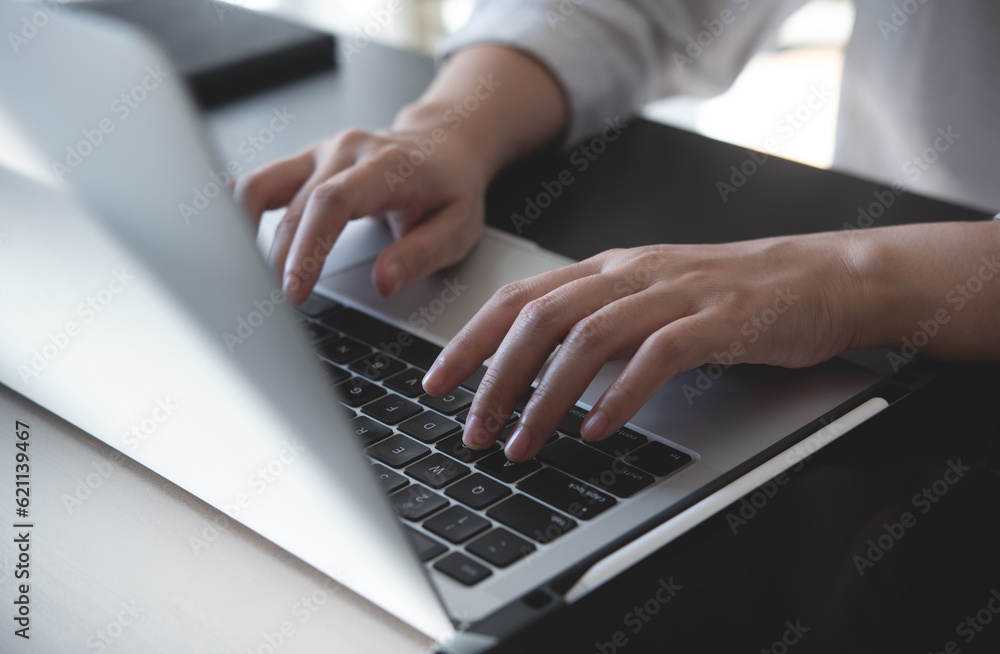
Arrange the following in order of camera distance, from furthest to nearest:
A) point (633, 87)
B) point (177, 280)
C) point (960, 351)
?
point (633, 87)
point (960, 351)
point (177, 280)

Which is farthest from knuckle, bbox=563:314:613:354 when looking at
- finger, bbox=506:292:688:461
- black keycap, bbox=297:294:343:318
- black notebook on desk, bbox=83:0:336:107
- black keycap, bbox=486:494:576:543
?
black notebook on desk, bbox=83:0:336:107

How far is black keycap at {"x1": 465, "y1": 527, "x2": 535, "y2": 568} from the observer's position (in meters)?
0.40

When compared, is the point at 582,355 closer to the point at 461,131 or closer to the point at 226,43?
the point at 461,131

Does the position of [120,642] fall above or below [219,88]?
below

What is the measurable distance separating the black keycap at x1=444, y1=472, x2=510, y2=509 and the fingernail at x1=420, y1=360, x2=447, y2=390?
0.25 feet

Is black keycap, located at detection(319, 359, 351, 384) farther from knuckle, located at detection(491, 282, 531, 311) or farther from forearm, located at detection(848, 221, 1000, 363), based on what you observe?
forearm, located at detection(848, 221, 1000, 363)

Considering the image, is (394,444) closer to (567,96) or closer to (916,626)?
(916,626)

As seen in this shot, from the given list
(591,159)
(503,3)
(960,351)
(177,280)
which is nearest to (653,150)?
(591,159)

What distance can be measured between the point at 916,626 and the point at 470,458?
233 millimetres

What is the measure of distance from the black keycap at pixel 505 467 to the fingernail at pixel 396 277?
0.73ft

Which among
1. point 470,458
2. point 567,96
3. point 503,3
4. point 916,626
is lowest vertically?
point 916,626

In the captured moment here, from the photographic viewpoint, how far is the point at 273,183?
761 millimetres

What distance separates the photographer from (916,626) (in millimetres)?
433

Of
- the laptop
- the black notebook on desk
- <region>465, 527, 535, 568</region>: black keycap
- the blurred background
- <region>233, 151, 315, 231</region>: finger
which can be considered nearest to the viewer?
the laptop
